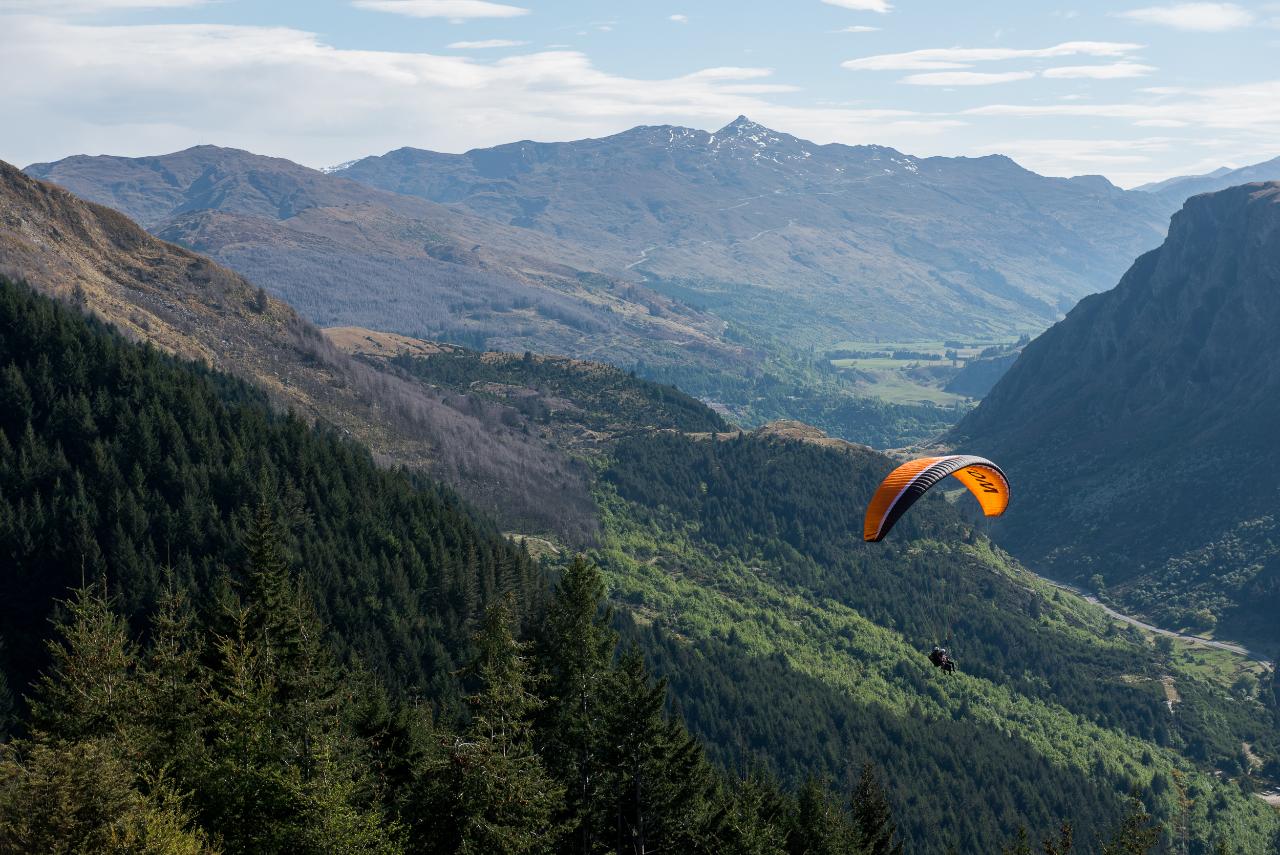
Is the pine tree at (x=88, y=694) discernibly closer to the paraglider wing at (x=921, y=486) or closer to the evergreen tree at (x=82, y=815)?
the evergreen tree at (x=82, y=815)

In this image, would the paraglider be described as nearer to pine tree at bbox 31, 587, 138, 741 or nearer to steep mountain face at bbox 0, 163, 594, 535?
pine tree at bbox 31, 587, 138, 741

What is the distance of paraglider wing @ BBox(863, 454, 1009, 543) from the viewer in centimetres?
5006

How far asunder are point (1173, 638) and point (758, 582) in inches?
2999

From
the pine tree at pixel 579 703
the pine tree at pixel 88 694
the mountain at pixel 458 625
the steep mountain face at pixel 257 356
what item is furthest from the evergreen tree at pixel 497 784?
the steep mountain face at pixel 257 356

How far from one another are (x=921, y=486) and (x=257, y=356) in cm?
15562

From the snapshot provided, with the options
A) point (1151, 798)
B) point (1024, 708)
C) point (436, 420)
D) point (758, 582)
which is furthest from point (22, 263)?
point (1151, 798)

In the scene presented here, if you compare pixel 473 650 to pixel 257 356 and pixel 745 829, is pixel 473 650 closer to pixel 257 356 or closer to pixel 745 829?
pixel 745 829

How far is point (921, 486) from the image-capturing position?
51219 mm

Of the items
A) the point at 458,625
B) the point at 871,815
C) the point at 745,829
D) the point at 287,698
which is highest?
the point at 287,698

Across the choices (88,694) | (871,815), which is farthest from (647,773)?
(871,815)

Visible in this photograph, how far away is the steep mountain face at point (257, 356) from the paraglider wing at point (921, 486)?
10846cm

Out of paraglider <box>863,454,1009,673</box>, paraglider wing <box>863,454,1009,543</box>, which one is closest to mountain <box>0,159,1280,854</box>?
paraglider <box>863,454,1009,673</box>

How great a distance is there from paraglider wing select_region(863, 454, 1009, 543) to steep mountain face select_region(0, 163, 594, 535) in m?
108

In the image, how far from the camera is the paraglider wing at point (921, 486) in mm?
50062
